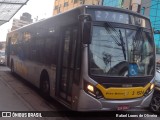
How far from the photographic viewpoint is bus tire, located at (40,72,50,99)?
1042 cm

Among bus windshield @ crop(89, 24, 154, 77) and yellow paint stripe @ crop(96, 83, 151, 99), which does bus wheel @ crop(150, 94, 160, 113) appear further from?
bus windshield @ crop(89, 24, 154, 77)

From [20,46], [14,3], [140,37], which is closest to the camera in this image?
[140,37]

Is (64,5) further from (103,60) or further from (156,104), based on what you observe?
(103,60)

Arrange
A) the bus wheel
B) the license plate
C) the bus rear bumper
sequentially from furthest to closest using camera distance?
the bus wheel < the license plate < the bus rear bumper

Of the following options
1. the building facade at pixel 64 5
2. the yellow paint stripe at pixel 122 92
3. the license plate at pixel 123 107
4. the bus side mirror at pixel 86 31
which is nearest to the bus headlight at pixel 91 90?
the yellow paint stripe at pixel 122 92

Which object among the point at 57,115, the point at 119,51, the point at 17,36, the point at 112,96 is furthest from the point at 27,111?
the point at 17,36

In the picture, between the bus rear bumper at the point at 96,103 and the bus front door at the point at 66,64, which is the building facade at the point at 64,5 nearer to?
the bus front door at the point at 66,64

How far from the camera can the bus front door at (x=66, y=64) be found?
8.23 metres

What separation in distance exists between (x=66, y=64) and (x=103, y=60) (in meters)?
1.44

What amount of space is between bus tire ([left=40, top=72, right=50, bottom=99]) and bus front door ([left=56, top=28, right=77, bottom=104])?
131 cm

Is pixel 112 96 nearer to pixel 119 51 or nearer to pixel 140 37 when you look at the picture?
pixel 119 51

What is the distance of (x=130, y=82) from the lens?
791 centimetres

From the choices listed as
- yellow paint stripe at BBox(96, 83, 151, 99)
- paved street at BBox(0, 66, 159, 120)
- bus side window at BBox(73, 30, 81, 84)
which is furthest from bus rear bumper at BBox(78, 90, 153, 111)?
paved street at BBox(0, 66, 159, 120)

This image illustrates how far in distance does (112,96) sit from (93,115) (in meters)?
1.63
